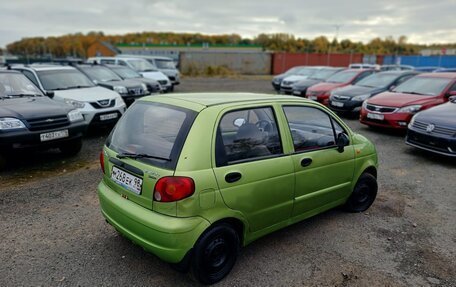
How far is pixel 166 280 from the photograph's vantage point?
9.93 feet

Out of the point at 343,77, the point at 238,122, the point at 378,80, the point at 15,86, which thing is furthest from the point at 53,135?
the point at 343,77

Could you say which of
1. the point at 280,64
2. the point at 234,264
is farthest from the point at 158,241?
the point at 280,64

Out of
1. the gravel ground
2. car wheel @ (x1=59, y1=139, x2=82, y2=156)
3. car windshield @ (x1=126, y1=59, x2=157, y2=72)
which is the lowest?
the gravel ground

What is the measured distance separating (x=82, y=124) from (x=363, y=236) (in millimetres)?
5102

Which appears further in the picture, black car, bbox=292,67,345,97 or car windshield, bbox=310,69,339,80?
car windshield, bbox=310,69,339,80

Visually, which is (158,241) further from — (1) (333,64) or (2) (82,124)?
(1) (333,64)

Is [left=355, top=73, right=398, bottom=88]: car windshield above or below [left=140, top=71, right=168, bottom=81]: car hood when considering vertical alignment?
above

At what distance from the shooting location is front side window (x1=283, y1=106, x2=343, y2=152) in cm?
353

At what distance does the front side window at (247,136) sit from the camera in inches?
115

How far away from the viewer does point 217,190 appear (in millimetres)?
2783

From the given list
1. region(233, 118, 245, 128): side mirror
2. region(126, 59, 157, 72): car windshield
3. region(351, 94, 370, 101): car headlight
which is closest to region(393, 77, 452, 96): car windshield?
region(351, 94, 370, 101): car headlight

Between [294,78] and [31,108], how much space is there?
1421cm

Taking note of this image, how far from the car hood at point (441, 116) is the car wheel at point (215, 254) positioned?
5.36m

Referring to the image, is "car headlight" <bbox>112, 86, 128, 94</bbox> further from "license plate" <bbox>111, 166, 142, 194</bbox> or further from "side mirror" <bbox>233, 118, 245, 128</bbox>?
"side mirror" <bbox>233, 118, 245, 128</bbox>
